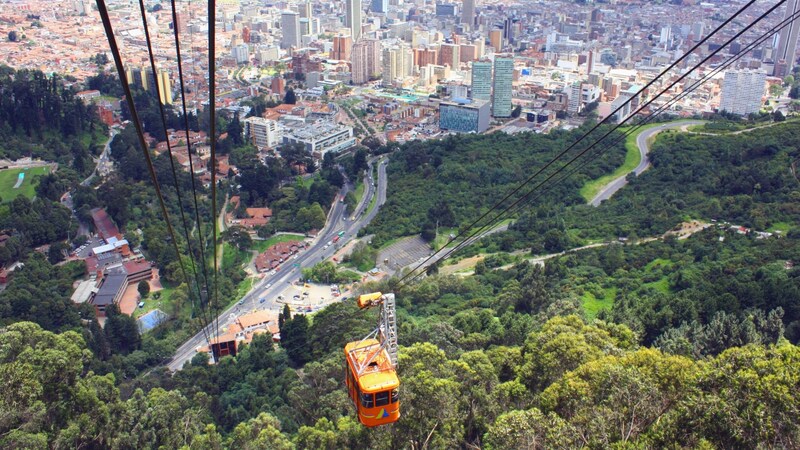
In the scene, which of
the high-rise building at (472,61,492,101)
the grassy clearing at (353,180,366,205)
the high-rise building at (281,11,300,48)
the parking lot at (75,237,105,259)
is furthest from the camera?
the high-rise building at (281,11,300,48)

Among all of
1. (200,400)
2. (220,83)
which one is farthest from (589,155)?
(220,83)

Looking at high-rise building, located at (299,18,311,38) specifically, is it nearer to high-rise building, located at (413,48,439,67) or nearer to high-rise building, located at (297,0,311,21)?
high-rise building, located at (297,0,311,21)

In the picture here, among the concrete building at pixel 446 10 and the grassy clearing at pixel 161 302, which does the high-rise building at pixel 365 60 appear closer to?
the concrete building at pixel 446 10

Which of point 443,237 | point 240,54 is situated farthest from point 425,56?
point 443,237

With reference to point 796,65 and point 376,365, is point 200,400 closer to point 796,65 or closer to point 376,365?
point 376,365

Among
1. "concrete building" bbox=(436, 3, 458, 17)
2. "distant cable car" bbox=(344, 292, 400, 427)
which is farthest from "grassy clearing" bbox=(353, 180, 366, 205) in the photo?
"concrete building" bbox=(436, 3, 458, 17)

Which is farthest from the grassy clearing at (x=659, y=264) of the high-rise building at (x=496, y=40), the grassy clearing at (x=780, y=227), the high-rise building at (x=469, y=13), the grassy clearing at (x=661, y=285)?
the high-rise building at (x=469, y=13)

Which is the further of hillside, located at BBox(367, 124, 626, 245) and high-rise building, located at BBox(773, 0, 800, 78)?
high-rise building, located at BBox(773, 0, 800, 78)

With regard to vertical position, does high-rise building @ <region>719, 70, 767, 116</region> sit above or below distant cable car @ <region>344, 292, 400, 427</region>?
below
